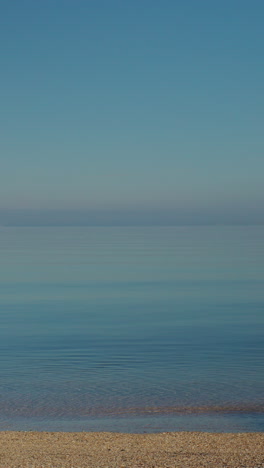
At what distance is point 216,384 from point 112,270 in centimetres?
3631

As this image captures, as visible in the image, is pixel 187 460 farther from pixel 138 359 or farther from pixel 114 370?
pixel 138 359

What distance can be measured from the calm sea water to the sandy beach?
5.01 ft

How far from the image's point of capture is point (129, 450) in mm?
12664

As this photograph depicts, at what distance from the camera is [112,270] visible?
55.6 metres

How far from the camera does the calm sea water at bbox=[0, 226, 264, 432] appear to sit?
1677cm

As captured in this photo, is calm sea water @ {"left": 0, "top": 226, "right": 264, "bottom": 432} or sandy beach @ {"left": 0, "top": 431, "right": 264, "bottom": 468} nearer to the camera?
sandy beach @ {"left": 0, "top": 431, "right": 264, "bottom": 468}

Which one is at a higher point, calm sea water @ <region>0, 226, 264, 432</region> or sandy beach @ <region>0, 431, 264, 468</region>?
calm sea water @ <region>0, 226, 264, 432</region>

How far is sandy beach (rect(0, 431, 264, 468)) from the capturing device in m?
11.5

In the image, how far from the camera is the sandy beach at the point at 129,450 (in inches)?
452

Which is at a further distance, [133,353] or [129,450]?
[133,353]

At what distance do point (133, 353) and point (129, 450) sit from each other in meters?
11.5

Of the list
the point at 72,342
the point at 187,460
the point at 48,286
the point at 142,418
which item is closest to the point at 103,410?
the point at 142,418

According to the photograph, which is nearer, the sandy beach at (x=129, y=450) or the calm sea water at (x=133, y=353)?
the sandy beach at (x=129, y=450)

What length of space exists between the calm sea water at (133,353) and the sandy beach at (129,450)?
1.53 m
